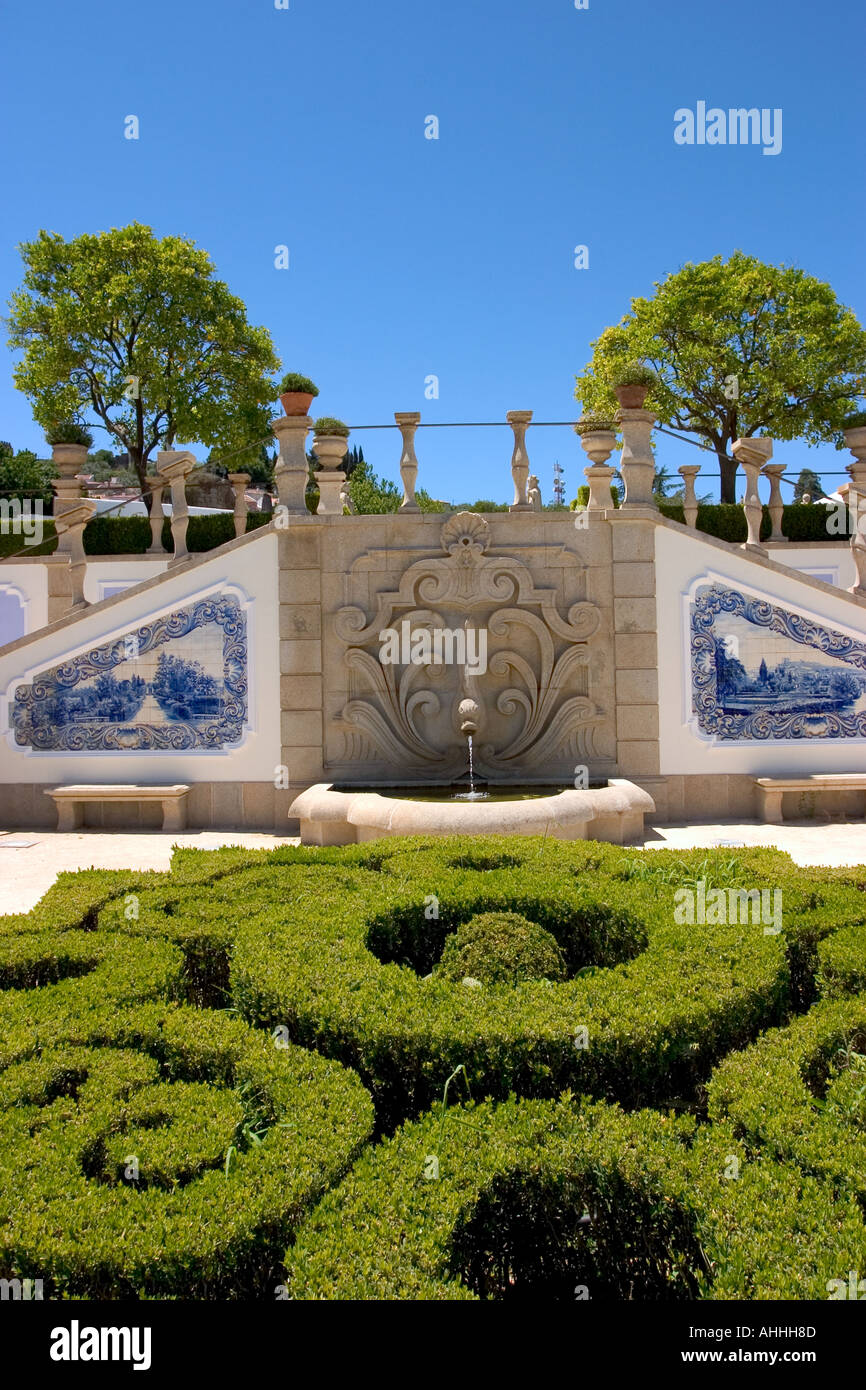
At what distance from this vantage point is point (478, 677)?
31.3 ft

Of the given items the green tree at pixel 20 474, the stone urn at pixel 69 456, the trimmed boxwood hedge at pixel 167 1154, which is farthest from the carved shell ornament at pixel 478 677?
the green tree at pixel 20 474

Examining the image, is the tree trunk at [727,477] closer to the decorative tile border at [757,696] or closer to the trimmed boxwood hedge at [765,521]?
the trimmed boxwood hedge at [765,521]

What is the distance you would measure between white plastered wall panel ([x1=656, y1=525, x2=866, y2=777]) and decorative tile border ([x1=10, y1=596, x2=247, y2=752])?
13.9 ft

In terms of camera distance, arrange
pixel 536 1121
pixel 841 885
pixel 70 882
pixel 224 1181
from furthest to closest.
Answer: pixel 70 882, pixel 841 885, pixel 536 1121, pixel 224 1181

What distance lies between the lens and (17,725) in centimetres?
984

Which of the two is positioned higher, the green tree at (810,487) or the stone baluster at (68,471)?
the green tree at (810,487)

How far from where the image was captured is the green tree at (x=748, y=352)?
23797mm

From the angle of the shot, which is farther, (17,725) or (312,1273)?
(17,725)

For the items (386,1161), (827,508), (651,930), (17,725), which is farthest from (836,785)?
(827,508)

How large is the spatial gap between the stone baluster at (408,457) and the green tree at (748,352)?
632 inches

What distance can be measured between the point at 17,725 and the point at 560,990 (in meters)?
7.67

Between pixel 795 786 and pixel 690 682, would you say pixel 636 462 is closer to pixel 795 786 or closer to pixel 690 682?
pixel 690 682

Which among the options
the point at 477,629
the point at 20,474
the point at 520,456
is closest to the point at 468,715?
the point at 477,629
